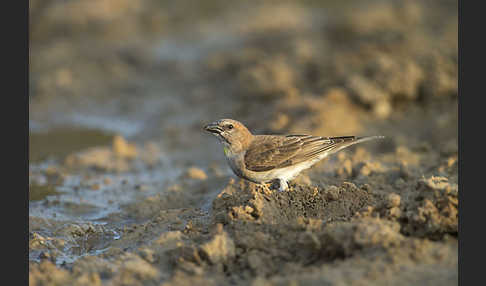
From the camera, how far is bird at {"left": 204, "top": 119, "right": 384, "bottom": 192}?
6898 millimetres

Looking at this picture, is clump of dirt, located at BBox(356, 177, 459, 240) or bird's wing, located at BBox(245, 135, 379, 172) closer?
clump of dirt, located at BBox(356, 177, 459, 240)

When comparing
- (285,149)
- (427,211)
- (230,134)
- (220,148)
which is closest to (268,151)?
(285,149)

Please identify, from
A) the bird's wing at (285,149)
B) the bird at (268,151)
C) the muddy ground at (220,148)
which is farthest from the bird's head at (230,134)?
the muddy ground at (220,148)

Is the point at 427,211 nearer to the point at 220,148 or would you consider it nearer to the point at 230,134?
the point at 230,134

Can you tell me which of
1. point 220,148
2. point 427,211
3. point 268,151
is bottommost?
point 427,211

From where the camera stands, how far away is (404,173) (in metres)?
7.79

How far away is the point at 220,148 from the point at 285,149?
4.13 meters

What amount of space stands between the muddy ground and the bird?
28 centimetres

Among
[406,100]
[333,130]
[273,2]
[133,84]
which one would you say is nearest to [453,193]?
[333,130]

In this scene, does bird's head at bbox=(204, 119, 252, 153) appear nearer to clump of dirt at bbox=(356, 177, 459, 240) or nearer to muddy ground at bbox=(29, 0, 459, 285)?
muddy ground at bbox=(29, 0, 459, 285)

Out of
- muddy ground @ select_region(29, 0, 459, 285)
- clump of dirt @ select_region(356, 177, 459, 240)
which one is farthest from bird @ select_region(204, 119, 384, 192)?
clump of dirt @ select_region(356, 177, 459, 240)

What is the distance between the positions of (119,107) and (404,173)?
8.08 m

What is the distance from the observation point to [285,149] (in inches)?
282

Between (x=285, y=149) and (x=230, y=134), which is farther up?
(x=230, y=134)
